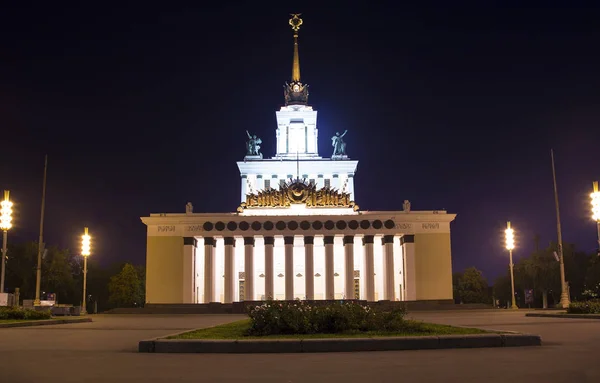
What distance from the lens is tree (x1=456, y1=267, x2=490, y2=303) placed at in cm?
9100

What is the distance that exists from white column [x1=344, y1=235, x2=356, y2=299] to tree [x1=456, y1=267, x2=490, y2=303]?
1265 inches

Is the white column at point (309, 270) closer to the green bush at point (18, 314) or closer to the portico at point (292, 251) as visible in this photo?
the portico at point (292, 251)

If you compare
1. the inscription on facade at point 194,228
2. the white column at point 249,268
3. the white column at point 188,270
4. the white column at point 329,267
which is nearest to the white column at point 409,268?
the white column at point 329,267

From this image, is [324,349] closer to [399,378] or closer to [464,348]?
[464,348]

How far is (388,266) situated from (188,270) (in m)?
19.8

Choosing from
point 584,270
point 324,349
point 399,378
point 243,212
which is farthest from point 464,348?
point 584,270

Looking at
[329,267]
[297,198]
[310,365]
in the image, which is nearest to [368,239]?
[329,267]

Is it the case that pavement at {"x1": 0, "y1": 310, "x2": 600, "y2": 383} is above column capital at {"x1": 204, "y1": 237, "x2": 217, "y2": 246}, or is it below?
below

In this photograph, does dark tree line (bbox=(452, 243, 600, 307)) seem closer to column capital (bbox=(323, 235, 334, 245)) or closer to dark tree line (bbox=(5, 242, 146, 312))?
column capital (bbox=(323, 235, 334, 245))

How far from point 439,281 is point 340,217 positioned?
38.7ft

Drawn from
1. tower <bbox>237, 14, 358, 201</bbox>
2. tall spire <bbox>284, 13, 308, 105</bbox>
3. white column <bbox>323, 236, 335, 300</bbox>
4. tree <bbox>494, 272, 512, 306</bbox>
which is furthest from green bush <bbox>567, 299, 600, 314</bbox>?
tree <bbox>494, 272, 512, 306</bbox>

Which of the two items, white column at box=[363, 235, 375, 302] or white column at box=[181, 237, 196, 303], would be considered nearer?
white column at box=[363, 235, 375, 302]

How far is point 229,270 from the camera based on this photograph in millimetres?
65062

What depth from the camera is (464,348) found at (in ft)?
52.5
